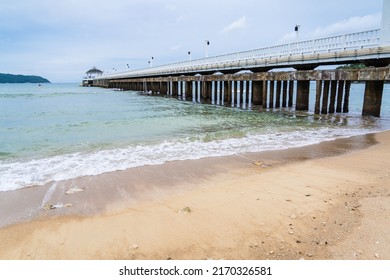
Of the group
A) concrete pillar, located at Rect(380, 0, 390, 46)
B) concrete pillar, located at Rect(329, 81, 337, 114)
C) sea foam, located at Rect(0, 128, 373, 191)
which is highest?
concrete pillar, located at Rect(380, 0, 390, 46)

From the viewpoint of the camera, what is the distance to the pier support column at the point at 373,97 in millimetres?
13363

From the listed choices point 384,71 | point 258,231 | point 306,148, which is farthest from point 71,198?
point 384,71

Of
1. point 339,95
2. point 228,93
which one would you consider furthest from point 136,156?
point 228,93

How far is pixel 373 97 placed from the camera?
1407 centimetres

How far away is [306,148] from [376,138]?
128 inches

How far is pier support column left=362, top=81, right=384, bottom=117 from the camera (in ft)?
43.8

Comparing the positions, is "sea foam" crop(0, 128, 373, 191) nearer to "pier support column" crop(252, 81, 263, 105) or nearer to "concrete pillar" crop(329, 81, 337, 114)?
"concrete pillar" crop(329, 81, 337, 114)

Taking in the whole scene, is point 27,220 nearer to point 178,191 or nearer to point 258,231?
point 178,191

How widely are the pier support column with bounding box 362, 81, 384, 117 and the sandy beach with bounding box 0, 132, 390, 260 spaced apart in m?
8.32

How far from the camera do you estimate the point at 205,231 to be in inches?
144

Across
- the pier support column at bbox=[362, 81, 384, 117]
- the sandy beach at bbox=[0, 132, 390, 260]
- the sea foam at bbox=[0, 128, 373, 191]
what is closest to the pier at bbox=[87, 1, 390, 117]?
the pier support column at bbox=[362, 81, 384, 117]

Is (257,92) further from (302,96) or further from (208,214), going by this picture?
(208,214)

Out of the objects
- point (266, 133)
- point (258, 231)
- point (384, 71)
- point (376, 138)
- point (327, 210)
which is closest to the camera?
point (258, 231)

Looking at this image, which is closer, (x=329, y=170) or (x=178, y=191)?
(x=178, y=191)
